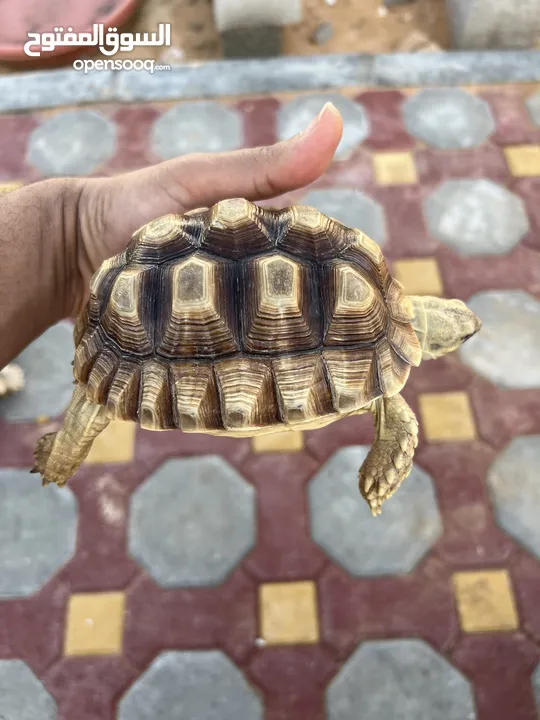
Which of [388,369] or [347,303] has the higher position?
[347,303]

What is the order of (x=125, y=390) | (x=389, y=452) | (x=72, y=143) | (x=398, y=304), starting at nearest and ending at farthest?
(x=125, y=390), (x=398, y=304), (x=389, y=452), (x=72, y=143)

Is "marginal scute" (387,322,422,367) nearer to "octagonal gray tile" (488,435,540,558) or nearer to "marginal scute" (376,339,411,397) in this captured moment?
"marginal scute" (376,339,411,397)

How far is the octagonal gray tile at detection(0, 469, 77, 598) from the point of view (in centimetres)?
239

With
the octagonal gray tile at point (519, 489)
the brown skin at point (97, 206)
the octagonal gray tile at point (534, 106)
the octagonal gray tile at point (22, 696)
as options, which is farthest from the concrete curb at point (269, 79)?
the octagonal gray tile at point (22, 696)

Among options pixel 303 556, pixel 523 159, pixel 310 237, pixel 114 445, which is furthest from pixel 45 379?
pixel 523 159

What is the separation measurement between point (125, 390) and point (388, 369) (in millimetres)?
775

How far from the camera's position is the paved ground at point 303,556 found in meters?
2.18

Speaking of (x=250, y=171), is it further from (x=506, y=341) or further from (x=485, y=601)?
(x=485, y=601)

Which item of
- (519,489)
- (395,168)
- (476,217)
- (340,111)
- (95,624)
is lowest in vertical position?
(95,624)

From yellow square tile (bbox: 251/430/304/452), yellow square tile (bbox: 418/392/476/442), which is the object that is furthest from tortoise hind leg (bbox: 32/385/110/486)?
yellow square tile (bbox: 418/392/476/442)

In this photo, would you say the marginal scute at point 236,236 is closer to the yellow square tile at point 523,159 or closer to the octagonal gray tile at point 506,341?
the octagonal gray tile at point 506,341

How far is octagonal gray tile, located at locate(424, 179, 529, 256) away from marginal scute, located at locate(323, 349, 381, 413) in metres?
1.58

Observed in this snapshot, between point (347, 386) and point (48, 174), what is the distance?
97.8 inches

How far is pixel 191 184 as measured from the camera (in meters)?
2.20
